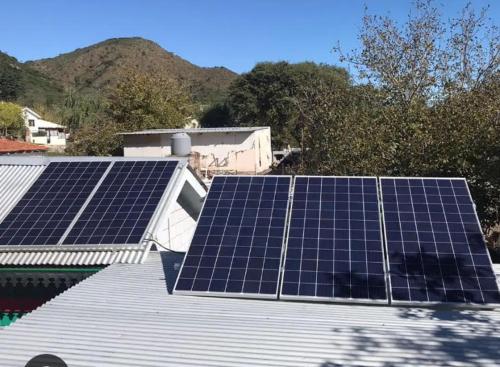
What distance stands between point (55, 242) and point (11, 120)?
8107 centimetres

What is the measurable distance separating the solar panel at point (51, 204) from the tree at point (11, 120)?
77.8 metres

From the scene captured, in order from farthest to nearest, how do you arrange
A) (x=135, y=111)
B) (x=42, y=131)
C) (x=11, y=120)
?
1. (x=42, y=131)
2. (x=11, y=120)
3. (x=135, y=111)

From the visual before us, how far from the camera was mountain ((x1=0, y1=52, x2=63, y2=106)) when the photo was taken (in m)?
111

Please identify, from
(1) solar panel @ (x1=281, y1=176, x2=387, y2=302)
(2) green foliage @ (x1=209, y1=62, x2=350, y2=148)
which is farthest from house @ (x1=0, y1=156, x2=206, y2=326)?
(2) green foliage @ (x1=209, y1=62, x2=350, y2=148)

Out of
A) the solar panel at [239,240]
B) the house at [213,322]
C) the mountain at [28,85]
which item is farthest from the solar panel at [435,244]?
the mountain at [28,85]

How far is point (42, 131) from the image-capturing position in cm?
8631

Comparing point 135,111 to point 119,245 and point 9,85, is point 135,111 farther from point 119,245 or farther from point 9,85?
point 9,85

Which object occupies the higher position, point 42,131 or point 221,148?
point 42,131

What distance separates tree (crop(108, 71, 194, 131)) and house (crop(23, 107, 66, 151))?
4287 cm

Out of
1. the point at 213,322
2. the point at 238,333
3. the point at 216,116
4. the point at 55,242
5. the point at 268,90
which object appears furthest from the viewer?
the point at 216,116

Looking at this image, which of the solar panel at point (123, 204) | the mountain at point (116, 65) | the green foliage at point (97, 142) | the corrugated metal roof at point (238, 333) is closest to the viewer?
the corrugated metal roof at point (238, 333)

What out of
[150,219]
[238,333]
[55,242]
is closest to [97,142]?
[55,242]

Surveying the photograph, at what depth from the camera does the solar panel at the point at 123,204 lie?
9.68 metres

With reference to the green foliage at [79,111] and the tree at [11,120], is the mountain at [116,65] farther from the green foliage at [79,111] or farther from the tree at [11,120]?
the tree at [11,120]
